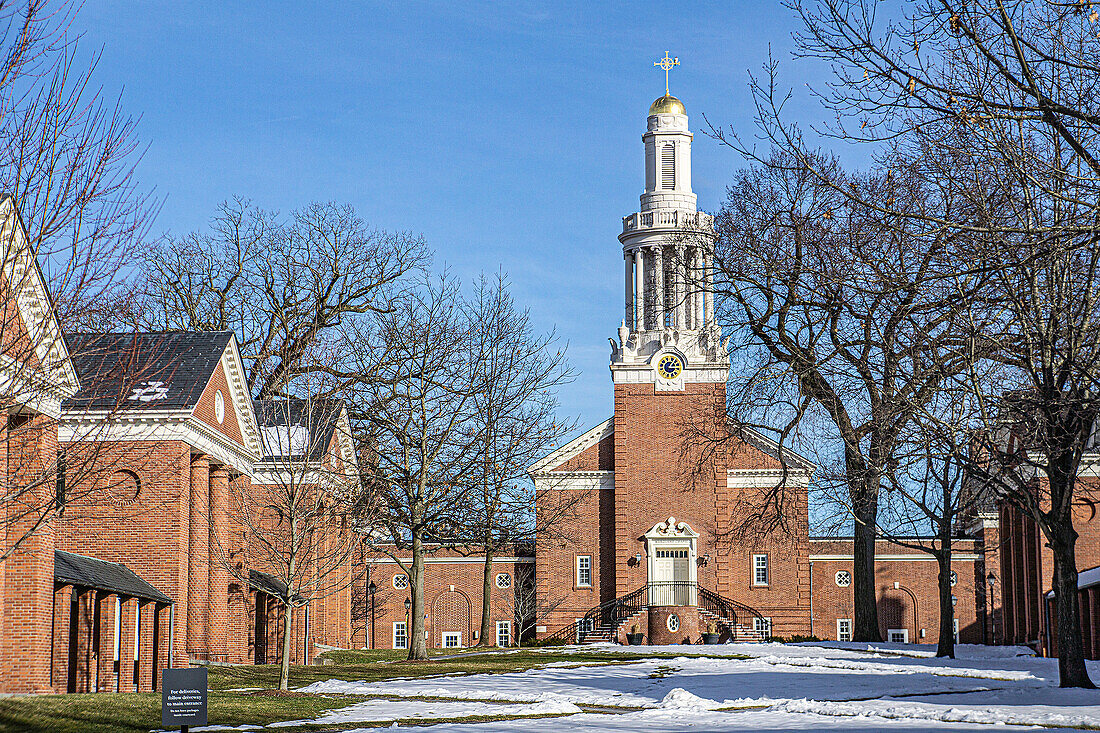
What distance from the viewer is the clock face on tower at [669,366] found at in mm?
52250

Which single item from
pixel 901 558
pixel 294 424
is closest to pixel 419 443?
pixel 294 424

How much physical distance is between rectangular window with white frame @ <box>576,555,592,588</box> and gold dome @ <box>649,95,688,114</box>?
20.3 metres

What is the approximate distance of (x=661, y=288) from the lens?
51188 mm

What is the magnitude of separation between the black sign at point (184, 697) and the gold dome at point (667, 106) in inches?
1748

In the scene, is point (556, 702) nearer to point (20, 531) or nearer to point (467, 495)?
point (20, 531)

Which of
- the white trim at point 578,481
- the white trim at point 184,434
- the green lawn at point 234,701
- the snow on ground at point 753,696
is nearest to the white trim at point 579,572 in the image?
the white trim at point 578,481

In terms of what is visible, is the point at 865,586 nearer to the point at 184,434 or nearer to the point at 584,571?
the point at 584,571

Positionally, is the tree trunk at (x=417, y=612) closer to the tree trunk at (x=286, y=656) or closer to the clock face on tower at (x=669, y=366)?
the tree trunk at (x=286, y=656)

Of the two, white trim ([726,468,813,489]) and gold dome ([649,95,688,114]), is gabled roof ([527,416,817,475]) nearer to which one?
white trim ([726,468,813,489])

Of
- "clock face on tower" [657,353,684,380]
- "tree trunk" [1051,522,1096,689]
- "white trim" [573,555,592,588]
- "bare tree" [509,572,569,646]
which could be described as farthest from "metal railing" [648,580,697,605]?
"tree trunk" [1051,522,1096,689]

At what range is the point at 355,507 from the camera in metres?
33.6

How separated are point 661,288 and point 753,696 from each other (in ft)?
108

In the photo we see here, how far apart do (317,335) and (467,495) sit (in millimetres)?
11531

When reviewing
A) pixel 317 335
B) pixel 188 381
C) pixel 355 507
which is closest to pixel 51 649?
pixel 188 381
